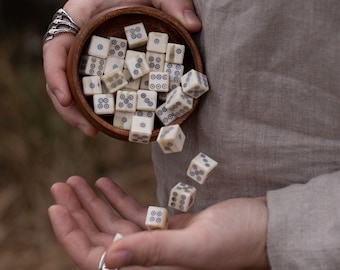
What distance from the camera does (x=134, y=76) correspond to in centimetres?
116

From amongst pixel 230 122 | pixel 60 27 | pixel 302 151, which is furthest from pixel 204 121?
pixel 60 27

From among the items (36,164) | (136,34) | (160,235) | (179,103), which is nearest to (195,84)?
(179,103)

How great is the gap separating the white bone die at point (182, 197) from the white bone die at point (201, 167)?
0.07 ft

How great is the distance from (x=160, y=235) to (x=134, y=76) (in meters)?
0.32

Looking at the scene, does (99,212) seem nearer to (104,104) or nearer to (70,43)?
(104,104)

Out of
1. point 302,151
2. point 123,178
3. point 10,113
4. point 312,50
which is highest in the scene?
point 312,50

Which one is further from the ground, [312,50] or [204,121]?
[312,50]

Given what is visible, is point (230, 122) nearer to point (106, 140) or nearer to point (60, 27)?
point (60, 27)

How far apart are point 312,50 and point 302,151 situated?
0.51 feet

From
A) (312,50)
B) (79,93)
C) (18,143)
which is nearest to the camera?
(312,50)

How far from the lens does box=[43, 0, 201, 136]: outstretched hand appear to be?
1121 mm

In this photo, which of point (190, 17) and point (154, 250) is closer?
point (154, 250)

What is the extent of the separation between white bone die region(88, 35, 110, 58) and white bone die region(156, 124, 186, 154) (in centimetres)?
16

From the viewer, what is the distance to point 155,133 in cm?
112
